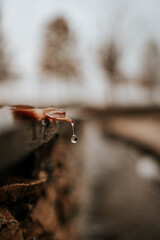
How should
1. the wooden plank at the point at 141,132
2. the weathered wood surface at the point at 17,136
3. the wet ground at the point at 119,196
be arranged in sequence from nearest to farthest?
1. the weathered wood surface at the point at 17,136
2. the wet ground at the point at 119,196
3. the wooden plank at the point at 141,132

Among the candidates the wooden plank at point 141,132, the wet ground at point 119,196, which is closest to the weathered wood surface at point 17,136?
the wet ground at point 119,196

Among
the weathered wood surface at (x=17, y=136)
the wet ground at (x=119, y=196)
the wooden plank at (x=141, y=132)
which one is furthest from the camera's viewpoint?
the wooden plank at (x=141, y=132)

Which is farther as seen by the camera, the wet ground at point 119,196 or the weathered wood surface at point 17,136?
the wet ground at point 119,196

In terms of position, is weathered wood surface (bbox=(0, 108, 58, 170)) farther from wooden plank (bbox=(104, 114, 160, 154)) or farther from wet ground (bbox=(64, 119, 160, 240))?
wooden plank (bbox=(104, 114, 160, 154))

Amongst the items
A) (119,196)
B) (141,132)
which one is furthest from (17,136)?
(141,132)

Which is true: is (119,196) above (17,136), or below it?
below

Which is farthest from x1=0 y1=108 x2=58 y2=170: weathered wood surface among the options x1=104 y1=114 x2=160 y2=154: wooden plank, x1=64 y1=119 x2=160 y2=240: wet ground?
x1=104 y1=114 x2=160 y2=154: wooden plank

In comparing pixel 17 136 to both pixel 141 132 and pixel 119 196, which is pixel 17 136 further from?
pixel 141 132

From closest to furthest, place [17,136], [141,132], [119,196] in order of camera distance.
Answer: [17,136], [119,196], [141,132]

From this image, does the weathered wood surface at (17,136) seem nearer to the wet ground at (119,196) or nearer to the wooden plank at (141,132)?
the wet ground at (119,196)
